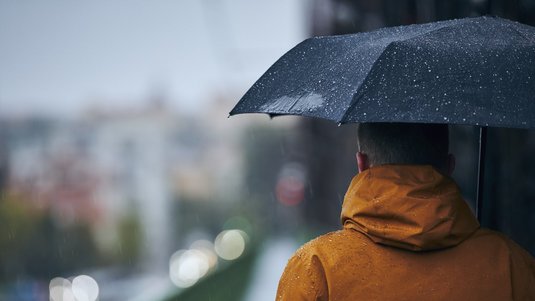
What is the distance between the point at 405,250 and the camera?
250cm

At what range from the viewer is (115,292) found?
64.6 meters

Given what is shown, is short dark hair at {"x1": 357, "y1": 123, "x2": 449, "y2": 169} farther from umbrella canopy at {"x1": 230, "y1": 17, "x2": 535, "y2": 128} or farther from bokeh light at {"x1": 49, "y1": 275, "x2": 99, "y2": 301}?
bokeh light at {"x1": 49, "y1": 275, "x2": 99, "y2": 301}

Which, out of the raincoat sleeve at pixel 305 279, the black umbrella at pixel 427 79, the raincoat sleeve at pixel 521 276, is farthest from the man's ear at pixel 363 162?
the raincoat sleeve at pixel 521 276

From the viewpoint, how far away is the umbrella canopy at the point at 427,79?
2.58 metres

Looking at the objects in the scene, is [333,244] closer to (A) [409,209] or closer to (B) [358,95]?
(A) [409,209]

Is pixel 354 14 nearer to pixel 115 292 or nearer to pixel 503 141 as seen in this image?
pixel 503 141

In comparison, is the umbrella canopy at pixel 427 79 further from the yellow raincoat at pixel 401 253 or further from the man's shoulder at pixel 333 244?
the man's shoulder at pixel 333 244

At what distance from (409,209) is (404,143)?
0.25 m

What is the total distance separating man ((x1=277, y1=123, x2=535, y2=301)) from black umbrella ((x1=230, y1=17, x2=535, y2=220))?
5.9 inches

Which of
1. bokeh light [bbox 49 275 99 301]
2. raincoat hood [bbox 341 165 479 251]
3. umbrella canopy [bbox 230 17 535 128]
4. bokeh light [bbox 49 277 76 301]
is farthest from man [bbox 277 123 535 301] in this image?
bokeh light [bbox 49 277 76 301]

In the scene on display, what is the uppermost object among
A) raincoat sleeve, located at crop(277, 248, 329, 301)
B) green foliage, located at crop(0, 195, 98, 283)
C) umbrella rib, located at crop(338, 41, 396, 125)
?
umbrella rib, located at crop(338, 41, 396, 125)

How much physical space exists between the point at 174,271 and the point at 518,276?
184 ft

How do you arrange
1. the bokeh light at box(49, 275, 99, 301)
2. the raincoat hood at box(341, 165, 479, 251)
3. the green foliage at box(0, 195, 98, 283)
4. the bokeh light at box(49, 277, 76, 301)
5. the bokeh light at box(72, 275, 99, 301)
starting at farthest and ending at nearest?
the green foliage at box(0, 195, 98, 283) < the bokeh light at box(49, 277, 76, 301) < the bokeh light at box(49, 275, 99, 301) < the bokeh light at box(72, 275, 99, 301) < the raincoat hood at box(341, 165, 479, 251)

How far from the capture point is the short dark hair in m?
2.56
